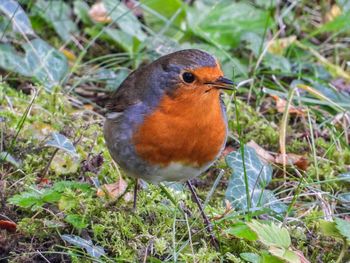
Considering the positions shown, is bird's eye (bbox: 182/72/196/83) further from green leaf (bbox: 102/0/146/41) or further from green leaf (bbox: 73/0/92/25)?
green leaf (bbox: 73/0/92/25)

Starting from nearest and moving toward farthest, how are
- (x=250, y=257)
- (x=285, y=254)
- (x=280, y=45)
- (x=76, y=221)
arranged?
(x=285, y=254)
(x=250, y=257)
(x=76, y=221)
(x=280, y=45)

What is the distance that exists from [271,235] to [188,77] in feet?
2.57

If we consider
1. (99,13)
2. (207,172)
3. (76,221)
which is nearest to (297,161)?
(207,172)

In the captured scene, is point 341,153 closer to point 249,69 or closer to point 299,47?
point 249,69

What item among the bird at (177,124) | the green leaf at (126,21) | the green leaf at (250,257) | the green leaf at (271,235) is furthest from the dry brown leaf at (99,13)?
the green leaf at (271,235)

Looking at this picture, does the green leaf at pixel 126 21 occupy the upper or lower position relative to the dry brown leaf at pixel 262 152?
upper

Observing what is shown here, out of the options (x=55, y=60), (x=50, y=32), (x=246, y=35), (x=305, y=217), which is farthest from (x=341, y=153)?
(x=50, y=32)

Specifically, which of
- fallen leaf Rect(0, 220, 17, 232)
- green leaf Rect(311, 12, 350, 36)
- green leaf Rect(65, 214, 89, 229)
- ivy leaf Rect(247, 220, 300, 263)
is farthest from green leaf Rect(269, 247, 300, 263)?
green leaf Rect(311, 12, 350, 36)

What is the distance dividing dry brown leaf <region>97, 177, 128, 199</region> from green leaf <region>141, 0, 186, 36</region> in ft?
6.33

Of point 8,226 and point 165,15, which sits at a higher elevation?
point 165,15

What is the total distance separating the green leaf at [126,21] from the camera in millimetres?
5008

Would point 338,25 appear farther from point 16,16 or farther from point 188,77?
point 188,77

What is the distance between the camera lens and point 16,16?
14.7 ft

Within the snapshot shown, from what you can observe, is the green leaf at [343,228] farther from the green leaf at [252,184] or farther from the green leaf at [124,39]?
the green leaf at [124,39]
